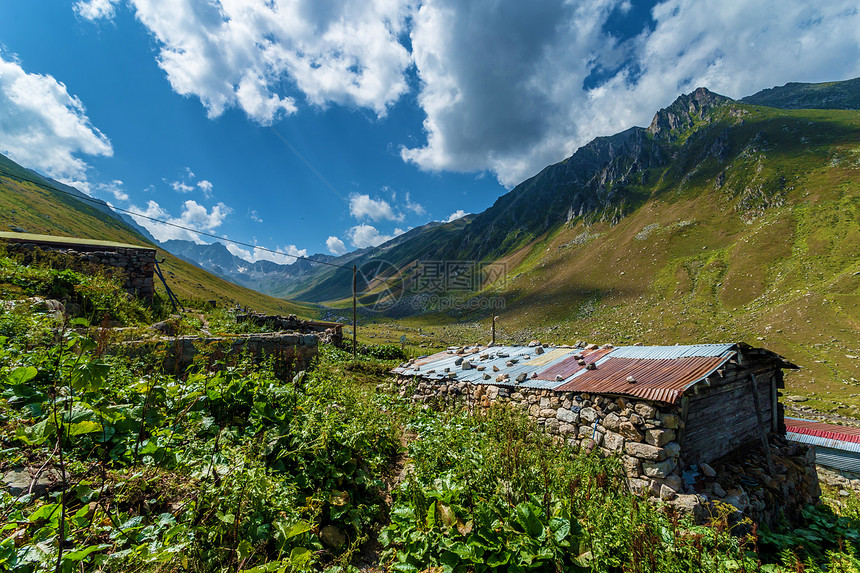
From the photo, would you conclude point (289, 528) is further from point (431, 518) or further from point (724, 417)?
point (724, 417)

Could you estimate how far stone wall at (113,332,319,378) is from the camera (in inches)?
255

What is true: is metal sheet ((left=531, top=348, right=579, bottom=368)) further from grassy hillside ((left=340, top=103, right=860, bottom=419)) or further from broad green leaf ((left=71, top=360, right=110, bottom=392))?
grassy hillside ((left=340, top=103, right=860, bottom=419))

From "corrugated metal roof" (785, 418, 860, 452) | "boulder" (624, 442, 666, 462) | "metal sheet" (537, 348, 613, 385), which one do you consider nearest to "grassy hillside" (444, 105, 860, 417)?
"corrugated metal roof" (785, 418, 860, 452)

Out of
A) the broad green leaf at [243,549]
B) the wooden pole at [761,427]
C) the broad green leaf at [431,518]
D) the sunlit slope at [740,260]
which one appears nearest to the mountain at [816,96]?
the sunlit slope at [740,260]

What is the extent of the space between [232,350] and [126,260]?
9486 millimetres

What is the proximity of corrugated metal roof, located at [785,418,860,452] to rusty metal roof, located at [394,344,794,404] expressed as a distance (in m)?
12.8

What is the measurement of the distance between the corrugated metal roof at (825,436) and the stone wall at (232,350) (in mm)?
22002

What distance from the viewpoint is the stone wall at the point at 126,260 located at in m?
12.3

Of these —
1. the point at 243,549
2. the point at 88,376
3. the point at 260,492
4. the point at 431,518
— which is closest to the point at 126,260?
the point at 88,376

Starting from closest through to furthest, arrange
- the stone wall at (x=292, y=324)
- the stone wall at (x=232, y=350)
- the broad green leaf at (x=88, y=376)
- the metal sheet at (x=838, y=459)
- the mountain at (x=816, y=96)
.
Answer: the broad green leaf at (x=88, y=376), the stone wall at (x=232, y=350), the stone wall at (x=292, y=324), the metal sheet at (x=838, y=459), the mountain at (x=816, y=96)

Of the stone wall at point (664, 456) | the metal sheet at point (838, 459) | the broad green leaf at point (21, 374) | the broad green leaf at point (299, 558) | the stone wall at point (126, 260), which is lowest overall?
the metal sheet at point (838, 459)

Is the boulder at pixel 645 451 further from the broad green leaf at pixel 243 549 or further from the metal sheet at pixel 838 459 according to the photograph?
the metal sheet at pixel 838 459

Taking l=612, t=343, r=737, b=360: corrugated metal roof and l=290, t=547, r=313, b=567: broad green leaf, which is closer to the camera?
l=290, t=547, r=313, b=567: broad green leaf

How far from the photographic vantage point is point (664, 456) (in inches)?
243
